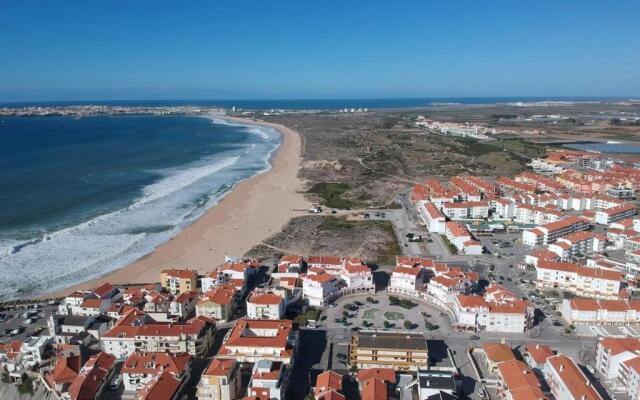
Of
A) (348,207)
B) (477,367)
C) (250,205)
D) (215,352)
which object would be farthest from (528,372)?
(250,205)

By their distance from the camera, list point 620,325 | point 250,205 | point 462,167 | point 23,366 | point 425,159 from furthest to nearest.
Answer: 1. point 425,159
2. point 462,167
3. point 250,205
4. point 620,325
5. point 23,366

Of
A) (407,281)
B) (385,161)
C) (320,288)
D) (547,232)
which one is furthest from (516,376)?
(385,161)

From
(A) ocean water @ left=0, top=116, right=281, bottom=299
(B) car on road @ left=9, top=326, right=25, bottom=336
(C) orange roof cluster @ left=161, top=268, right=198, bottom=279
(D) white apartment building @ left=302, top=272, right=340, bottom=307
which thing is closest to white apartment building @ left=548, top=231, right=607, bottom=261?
(D) white apartment building @ left=302, top=272, right=340, bottom=307

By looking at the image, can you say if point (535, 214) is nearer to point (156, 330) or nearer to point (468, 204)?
point (468, 204)

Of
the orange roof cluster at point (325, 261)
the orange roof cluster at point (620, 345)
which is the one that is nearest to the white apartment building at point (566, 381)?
the orange roof cluster at point (620, 345)

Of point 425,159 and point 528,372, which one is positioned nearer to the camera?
point 528,372

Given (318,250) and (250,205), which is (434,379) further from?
(250,205)
